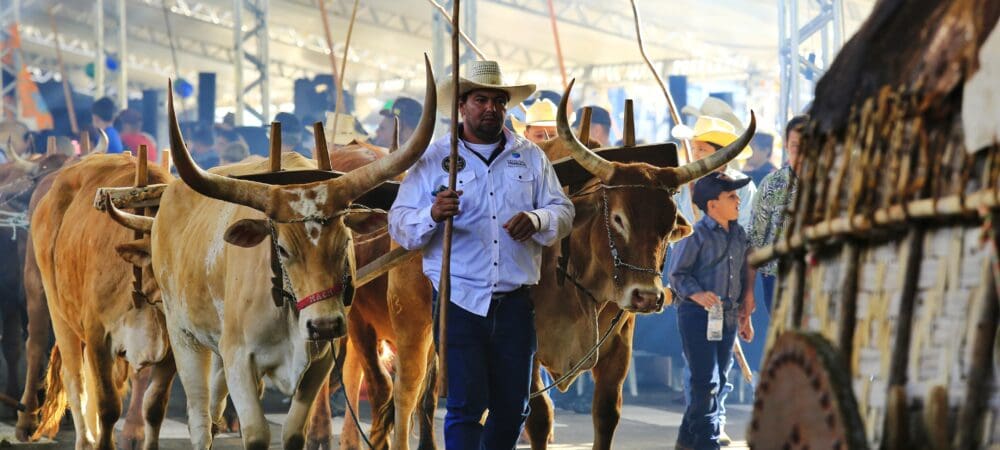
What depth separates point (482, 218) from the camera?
6.76m

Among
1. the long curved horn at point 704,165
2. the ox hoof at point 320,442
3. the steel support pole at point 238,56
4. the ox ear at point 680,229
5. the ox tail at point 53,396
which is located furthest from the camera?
the steel support pole at point 238,56

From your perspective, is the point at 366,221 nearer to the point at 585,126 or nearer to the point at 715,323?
the point at 585,126

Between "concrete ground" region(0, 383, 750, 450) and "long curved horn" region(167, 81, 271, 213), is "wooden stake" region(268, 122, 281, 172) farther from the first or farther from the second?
"concrete ground" region(0, 383, 750, 450)

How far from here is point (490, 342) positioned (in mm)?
6680

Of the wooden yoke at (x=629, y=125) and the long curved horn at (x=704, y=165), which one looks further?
the wooden yoke at (x=629, y=125)

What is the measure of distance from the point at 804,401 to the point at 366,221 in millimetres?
4043

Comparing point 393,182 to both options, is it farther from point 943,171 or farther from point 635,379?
point 635,379

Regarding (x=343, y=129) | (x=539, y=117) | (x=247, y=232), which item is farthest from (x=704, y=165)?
(x=343, y=129)

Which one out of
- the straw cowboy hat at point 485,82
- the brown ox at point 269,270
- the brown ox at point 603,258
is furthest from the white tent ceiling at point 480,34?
the straw cowboy hat at point 485,82

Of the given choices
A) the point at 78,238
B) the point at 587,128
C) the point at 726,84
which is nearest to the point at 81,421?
the point at 78,238

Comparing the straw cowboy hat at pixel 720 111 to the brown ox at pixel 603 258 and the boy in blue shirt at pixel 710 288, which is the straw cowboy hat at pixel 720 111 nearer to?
the boy in blue shirt at pixel 710 288

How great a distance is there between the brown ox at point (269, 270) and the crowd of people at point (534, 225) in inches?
15.1

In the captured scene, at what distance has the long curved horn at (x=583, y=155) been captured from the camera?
761 cm

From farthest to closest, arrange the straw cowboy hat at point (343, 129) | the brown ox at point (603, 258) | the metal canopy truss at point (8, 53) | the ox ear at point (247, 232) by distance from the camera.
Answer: the metal canopy truss at point (8, 53) → the straw cowboy hat at point (343, 129) → the brown ox at point (603, 258) → the ox ear at point (247, 232)
